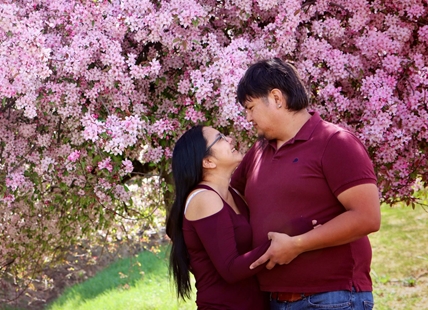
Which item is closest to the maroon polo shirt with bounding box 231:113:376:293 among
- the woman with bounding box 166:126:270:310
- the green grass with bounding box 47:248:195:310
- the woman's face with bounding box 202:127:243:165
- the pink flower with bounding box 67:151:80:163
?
the woman with bounding box 166:126:270:310

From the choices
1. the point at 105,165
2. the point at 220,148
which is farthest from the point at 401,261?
the point at 220,148

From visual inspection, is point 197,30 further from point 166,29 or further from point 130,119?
point 130,119

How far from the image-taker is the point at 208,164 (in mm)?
3137

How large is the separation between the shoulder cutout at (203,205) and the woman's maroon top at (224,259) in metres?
0.02

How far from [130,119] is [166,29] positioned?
67 cm

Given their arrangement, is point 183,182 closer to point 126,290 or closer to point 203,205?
point 203,205

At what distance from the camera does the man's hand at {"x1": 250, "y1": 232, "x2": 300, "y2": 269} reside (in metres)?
2.72

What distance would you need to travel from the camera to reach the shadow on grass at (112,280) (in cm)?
1170

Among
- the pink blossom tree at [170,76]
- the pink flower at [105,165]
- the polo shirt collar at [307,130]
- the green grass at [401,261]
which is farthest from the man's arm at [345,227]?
the green grass at [401,261]

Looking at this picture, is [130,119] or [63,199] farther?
[63,199]

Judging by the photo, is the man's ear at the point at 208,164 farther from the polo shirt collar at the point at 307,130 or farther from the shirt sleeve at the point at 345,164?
the shirt sleeve at the point at 345,164

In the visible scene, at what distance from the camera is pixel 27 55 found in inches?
149

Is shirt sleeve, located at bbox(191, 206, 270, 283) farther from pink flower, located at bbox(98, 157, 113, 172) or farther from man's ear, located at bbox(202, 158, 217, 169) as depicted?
pink flower, located at bbox(98, 157, 113, 172)

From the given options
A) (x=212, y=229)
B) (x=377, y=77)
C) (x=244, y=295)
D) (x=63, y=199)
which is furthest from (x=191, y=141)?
(x=63, y=199)
